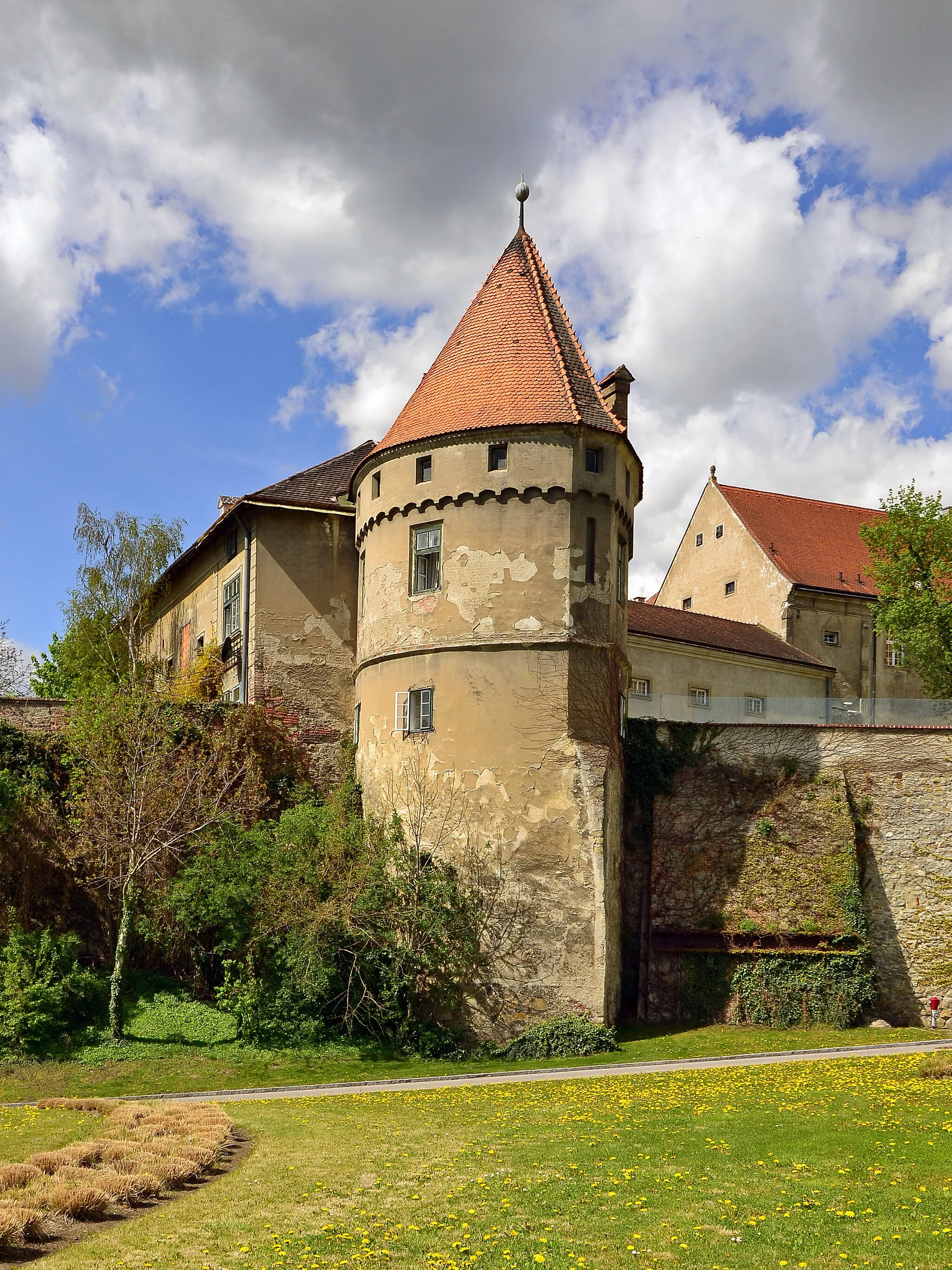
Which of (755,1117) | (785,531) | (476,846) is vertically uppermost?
(785,531)

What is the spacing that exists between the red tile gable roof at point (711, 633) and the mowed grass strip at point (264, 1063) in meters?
15.3

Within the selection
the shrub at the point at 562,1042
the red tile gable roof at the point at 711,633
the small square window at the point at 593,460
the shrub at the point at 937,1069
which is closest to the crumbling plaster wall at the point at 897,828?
the shrub at the point at 562,1042

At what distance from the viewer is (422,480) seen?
26562 millimetres

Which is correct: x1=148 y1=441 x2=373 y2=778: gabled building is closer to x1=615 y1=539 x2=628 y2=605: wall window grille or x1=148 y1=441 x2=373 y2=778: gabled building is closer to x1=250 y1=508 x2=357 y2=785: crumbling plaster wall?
x1=250 y1=508 x2=357 y2=785: crumbling plaster wall

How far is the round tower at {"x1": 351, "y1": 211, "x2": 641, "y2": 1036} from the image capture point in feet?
78.1

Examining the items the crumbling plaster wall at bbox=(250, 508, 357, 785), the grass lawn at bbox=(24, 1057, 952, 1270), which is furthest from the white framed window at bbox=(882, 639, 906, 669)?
the grass lawn at bbox=(24, 1057, 952, 1270)

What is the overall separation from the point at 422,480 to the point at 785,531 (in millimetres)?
26842

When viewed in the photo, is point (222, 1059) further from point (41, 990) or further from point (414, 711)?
point (414, 711)

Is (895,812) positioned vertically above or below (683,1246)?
above

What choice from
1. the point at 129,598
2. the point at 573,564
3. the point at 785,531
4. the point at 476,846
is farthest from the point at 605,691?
the point at 785,531

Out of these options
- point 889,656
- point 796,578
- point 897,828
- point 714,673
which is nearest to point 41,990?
point 897,828

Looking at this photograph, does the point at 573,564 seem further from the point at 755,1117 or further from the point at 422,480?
the point at 755,1117

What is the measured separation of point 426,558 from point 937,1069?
564 inches

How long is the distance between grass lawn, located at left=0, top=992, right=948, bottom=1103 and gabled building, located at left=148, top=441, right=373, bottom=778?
8112 mm
